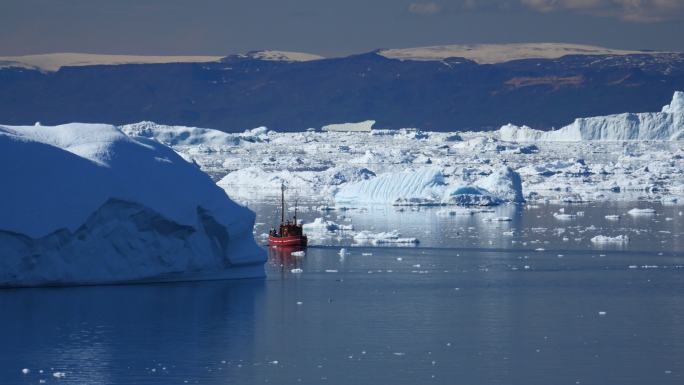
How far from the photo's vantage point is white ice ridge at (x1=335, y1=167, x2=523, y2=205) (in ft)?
108

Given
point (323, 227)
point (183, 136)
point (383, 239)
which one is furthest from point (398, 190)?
point (183, 136)

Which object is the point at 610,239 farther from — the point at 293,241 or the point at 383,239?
the point at 293,241

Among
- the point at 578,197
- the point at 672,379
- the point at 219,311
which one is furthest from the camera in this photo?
the point at 578,197

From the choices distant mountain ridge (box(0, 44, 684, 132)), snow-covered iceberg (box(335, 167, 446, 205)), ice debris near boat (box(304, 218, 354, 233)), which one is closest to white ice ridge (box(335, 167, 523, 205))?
snow-covered iceberg (box(335, 167, 446, 205))

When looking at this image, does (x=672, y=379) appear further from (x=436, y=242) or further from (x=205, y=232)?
(x=436, y=242)

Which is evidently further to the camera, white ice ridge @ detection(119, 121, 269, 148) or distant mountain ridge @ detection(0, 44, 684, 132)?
distant mountain ridge @ detection(0, 44, 684, 132)

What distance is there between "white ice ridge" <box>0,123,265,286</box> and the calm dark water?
0.30 metres

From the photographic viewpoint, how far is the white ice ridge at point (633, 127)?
64000 mm

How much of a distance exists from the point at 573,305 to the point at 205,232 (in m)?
4.67

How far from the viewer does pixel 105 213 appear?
50.4 ft

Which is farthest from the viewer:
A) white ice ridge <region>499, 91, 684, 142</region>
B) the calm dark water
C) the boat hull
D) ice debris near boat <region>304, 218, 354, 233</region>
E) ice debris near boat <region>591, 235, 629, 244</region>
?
white ice ridge <region>499, 91, 684, 142</region>

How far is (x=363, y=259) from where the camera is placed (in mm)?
20188

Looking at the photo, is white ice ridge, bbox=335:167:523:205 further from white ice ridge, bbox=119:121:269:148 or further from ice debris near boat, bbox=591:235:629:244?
white ice ridge, bbox=119:121:269:148

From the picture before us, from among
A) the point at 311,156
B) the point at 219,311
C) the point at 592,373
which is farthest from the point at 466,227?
the point at 311,156
